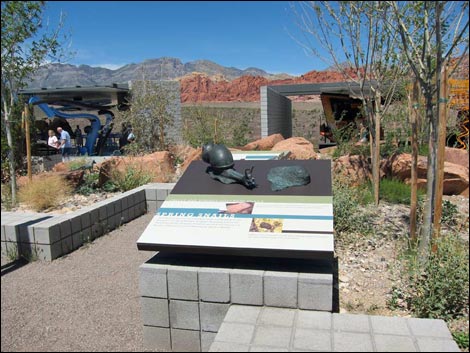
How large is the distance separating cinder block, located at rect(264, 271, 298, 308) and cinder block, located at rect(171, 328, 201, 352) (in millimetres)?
571

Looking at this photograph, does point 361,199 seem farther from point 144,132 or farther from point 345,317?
point 144,132

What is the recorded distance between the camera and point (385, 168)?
741 centimetres

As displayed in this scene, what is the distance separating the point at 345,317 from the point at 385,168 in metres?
5.21

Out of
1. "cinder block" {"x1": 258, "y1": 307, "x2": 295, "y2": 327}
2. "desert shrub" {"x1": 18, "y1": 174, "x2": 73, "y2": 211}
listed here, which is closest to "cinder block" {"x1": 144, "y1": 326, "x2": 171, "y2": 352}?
"cinder block" {"x1": 258, "y1": 307, "x2": 295, "y2": 327}

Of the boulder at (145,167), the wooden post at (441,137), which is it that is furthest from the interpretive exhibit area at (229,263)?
the boulder at (145,167)

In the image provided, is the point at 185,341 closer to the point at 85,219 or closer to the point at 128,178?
the point at 85,219

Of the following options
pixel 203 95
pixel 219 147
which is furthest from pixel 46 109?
pixel 203 95

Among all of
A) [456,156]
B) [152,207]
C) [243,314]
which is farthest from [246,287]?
[456,156]

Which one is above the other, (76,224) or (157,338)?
(76,224)

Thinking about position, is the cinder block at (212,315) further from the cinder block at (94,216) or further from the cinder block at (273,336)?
the cinder block at (94,216)

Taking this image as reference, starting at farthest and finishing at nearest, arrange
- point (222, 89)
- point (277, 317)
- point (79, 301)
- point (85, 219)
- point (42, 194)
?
point (222, 89)
point (42, 194)
point (85, 219)
point (79, 301)
point (277, 317)

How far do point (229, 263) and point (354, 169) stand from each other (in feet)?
15.6

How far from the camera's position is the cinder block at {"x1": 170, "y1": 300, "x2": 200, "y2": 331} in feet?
9.77

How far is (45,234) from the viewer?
4.71 metres
